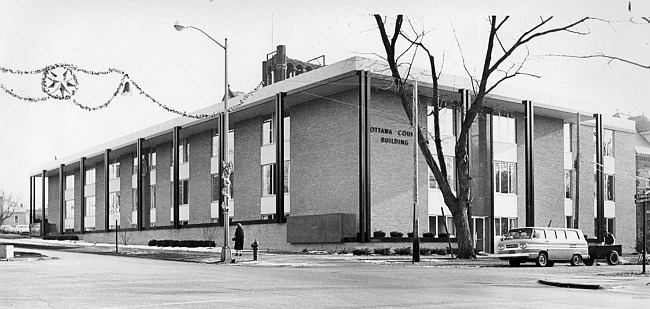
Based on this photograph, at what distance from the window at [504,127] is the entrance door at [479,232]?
17.5 feet

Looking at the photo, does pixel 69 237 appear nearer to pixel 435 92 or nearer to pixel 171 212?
pixel 171 212

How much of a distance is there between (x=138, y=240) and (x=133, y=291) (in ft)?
159

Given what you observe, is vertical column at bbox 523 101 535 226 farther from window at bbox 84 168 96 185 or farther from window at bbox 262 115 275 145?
window at bbox 84 168 96 185

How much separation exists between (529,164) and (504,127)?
3205 mm

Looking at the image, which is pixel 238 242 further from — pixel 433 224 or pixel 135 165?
pixel 135 165

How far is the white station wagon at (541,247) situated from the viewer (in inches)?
1222

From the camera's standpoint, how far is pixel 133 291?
1535 centimetres

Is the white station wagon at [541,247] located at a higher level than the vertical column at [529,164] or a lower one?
lower

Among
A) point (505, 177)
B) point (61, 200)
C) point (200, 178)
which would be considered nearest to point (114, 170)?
point (61, 200)

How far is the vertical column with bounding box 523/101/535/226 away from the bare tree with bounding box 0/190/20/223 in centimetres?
10786

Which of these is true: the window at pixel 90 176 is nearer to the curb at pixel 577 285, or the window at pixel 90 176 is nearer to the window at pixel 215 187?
the window at pixel 215 187

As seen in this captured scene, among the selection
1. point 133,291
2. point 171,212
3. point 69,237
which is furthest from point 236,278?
point 69,237

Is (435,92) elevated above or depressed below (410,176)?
above

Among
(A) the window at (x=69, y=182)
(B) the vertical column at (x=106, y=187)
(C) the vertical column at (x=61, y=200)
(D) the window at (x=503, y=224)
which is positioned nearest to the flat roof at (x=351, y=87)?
(B) the vertical column at (x=106, y=187)
